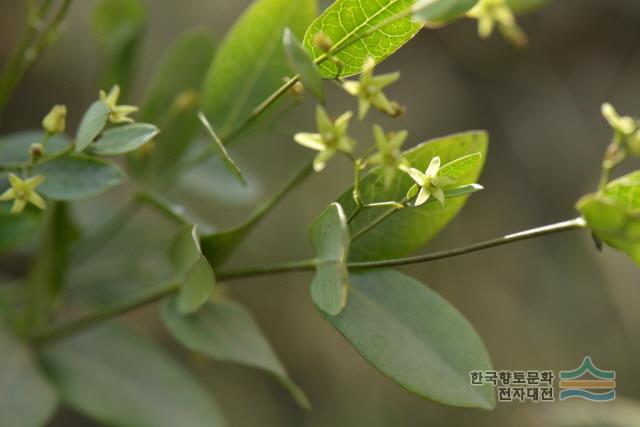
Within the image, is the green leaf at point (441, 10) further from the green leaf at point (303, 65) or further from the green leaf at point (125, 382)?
the green leaf at point (125, 382)

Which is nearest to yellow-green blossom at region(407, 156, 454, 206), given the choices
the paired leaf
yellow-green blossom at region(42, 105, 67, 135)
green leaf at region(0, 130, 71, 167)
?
the paired leaf

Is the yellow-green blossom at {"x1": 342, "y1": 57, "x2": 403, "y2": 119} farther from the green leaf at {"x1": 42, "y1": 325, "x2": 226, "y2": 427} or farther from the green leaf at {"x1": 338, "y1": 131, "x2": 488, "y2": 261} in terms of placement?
the green leaf at {"x1": 42, "y1": 325, "x2": 226, "y2": 427}

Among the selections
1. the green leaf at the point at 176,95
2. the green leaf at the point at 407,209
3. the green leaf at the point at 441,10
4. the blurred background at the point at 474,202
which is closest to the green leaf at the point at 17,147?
the green leaf at the point at 176,95

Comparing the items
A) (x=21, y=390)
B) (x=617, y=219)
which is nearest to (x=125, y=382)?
(x=21, y=390)

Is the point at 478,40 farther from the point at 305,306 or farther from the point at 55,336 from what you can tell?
the point at 55,336

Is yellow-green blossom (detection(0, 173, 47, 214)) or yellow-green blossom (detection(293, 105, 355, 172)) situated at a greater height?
yellow-green blossom (detection(0, 173, 47, 214))

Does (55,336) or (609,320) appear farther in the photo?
(609,320)

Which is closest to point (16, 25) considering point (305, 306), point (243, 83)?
point (305, 306)

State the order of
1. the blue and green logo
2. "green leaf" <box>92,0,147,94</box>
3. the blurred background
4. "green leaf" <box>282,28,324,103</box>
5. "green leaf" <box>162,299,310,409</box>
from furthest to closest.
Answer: the blurred background → "green leaf" <box>92,0,147,94</box> → the blue and green logo → "green leaf" <box>162,299,310,409</box> → "green leaf" <box>282,28,324,103</box>
